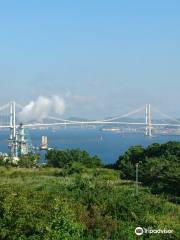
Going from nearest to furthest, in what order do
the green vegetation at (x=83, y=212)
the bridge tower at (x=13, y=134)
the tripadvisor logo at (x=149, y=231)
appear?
the green vegetation at (x=83, y=212) < the tripadvisor logo at (x=149, y=231) < the bridge tower at (x=13, y=134)

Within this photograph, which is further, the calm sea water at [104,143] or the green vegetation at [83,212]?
the calm sea water at [104,143]

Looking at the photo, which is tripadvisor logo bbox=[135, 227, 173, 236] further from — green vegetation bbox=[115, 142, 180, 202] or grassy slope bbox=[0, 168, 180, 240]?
green vegetation bbox=[115, 142, 180, 202]

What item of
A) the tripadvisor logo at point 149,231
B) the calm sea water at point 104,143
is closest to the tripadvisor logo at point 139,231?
the tripadvisor logo at point 149,231

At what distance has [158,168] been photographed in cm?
1191

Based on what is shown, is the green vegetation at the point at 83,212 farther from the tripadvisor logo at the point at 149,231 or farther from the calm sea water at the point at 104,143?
the calm sea water at the point at 104,143

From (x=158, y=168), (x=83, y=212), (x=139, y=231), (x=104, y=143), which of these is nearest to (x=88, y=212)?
(x=83, y=212)

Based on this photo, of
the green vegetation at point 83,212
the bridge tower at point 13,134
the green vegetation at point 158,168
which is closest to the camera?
the green vegetation at point 83,212

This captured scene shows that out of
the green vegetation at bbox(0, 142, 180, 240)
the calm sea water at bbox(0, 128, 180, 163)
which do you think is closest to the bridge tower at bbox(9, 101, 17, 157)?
the calm sea water at bbox(0, 128, 180, 163)

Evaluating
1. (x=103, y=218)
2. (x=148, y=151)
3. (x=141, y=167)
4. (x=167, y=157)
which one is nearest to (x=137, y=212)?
(x=103, y=218)

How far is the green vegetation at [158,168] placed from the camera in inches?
390

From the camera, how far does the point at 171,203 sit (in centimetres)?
862

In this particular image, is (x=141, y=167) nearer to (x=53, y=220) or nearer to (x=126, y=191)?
(x=126, y=191)

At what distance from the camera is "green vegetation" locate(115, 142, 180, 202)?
32.5ft

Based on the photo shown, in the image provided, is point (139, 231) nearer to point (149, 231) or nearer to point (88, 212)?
point (149, 231)
